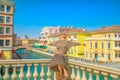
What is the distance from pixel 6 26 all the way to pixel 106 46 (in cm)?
2296

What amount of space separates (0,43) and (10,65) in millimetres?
27484

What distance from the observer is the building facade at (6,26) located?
31441 millimetres

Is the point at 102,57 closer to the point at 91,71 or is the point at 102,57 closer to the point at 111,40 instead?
the point at 111,40

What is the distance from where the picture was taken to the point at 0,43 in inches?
1252

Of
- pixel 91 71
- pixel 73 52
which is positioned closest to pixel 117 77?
pixel 91 71

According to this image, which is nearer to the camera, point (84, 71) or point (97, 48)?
point (84, 71)

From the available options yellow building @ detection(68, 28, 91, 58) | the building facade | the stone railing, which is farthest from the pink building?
the stone railing

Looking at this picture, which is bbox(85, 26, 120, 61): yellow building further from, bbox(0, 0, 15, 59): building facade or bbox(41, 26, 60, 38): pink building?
bbox(41, 26, 60, 38): pink building

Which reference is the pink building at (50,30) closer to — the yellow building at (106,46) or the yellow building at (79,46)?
the yellow building at (79,46)

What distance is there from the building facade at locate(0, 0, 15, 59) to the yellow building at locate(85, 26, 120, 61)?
2149 cm

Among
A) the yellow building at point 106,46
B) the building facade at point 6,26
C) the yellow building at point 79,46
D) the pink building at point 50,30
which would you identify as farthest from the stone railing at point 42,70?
the pink building at point 50,30

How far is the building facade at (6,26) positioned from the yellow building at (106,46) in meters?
21.5

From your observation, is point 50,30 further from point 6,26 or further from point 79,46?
point 6,26

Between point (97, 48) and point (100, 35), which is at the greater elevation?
point (100, 35)
